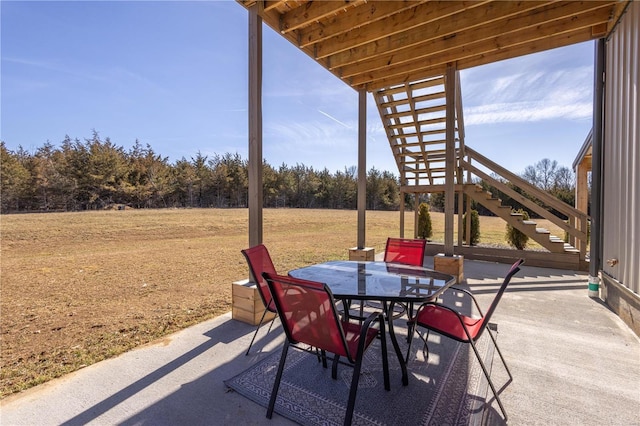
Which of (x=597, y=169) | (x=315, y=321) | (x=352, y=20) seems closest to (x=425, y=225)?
(x=597, y=169)

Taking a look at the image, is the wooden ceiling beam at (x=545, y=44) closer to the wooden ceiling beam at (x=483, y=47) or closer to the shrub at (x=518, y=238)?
the wooden ceiling beam at (x=483, y=47)

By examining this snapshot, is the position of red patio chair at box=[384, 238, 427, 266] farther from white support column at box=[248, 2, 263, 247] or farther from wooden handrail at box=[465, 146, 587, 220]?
wooden handrail at box=[465, 146, 587, 220]

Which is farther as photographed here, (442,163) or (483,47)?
(442,163)

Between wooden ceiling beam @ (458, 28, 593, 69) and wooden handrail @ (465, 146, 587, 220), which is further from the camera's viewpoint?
wooden handrail @ (465, 146, 587, 220)

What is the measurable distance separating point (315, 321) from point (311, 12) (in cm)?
323

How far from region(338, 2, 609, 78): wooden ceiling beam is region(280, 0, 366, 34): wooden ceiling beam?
1.03 m

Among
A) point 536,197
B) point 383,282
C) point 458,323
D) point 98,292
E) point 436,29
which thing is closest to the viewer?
point 458,323

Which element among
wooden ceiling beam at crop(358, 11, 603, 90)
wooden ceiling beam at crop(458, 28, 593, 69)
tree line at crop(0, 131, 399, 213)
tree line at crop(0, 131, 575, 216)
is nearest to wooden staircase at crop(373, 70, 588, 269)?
wooden ceiling beam at crop(358, 11, 603, 90)

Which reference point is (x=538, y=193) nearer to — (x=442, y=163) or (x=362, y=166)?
(x=442, y=163)

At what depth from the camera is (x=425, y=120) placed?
5664 mm

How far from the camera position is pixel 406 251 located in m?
3.11

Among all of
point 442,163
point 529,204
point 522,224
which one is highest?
point 442,163

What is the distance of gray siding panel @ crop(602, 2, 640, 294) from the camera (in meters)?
2.79

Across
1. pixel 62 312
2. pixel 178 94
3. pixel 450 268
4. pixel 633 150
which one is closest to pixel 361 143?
pixel 450 268
